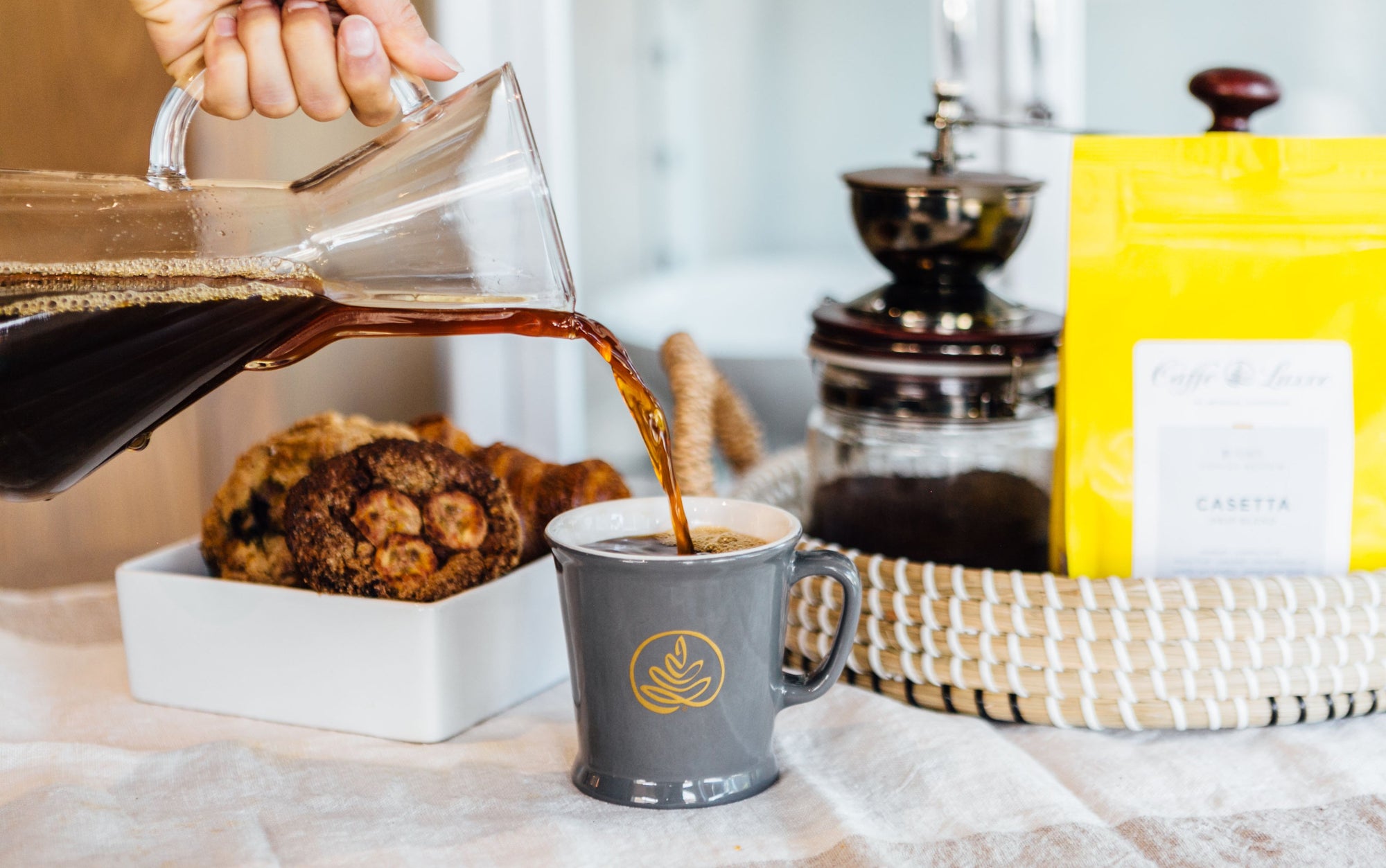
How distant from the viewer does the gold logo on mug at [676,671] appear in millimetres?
625

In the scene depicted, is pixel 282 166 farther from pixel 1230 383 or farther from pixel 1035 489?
pixel 1230 383

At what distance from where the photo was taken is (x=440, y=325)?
0.62 m

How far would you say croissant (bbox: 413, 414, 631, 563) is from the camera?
83cm

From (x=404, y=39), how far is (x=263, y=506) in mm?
311

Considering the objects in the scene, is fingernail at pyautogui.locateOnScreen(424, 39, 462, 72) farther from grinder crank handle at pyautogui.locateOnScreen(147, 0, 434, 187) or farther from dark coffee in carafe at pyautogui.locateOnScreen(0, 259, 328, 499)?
dark coffee in carafe at pyautogui.locateOnScreen(0, 259, 328, 499)

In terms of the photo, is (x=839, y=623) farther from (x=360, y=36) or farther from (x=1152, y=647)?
(x=360, y=36)

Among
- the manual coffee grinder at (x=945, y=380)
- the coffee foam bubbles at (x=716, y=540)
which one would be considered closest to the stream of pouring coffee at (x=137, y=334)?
the coffee foam bubbles at (x=716, y=540)

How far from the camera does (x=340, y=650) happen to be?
735 mm

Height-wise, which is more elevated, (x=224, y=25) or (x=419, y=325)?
(x=224, y=25)

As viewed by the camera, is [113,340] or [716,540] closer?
[113,340]

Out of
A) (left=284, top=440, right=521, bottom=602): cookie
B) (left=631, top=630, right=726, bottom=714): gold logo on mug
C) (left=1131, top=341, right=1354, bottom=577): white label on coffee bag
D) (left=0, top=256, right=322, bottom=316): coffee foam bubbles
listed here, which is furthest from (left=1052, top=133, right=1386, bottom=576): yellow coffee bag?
(left=0, top=256, right=322, bottom=316): coffee foam bubbles

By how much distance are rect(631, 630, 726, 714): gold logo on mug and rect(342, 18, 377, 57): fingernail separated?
42 cm

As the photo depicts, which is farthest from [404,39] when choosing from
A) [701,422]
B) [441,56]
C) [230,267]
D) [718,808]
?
[718,808]

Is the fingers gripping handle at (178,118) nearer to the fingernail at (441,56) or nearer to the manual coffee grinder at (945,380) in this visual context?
the fingernail at (441,56)
